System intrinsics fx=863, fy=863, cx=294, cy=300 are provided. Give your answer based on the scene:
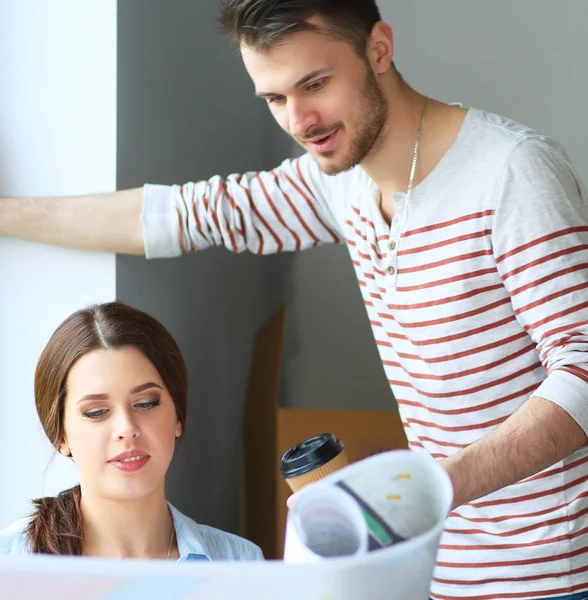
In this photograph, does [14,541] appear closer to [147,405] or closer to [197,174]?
[147,405]

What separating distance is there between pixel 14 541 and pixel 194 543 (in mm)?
214

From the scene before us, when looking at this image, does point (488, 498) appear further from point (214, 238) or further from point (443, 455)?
point (214, 238)

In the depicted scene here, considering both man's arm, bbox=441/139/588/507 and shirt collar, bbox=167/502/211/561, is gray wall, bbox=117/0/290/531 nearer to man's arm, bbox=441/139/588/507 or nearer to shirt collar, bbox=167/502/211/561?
shirt collar, bbox=167/502/211/561

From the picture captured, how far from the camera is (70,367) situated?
104cm

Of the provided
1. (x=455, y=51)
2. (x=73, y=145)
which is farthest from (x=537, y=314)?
(x=455, y=51)

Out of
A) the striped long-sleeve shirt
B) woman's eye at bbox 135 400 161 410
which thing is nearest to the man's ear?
the striped long-sleeve shirt

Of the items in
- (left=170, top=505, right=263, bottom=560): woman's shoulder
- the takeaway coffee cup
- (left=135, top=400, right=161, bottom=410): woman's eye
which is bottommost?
(left=170, top=505, right=263, bottom=560): woman's shoulder

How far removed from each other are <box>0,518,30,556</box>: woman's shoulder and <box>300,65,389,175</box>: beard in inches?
22.5

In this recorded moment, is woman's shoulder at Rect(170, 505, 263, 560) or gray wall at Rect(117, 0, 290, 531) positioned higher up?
gray wall at Rect(117, 0, 290, 531)

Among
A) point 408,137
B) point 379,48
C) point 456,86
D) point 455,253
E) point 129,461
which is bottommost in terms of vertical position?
point 129,461

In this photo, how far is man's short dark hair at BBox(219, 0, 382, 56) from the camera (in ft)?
3.16

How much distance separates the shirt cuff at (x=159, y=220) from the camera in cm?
Result: 124

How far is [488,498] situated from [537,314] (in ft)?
0.87

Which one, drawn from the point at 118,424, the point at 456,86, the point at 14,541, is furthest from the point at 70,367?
the point at 456,86
